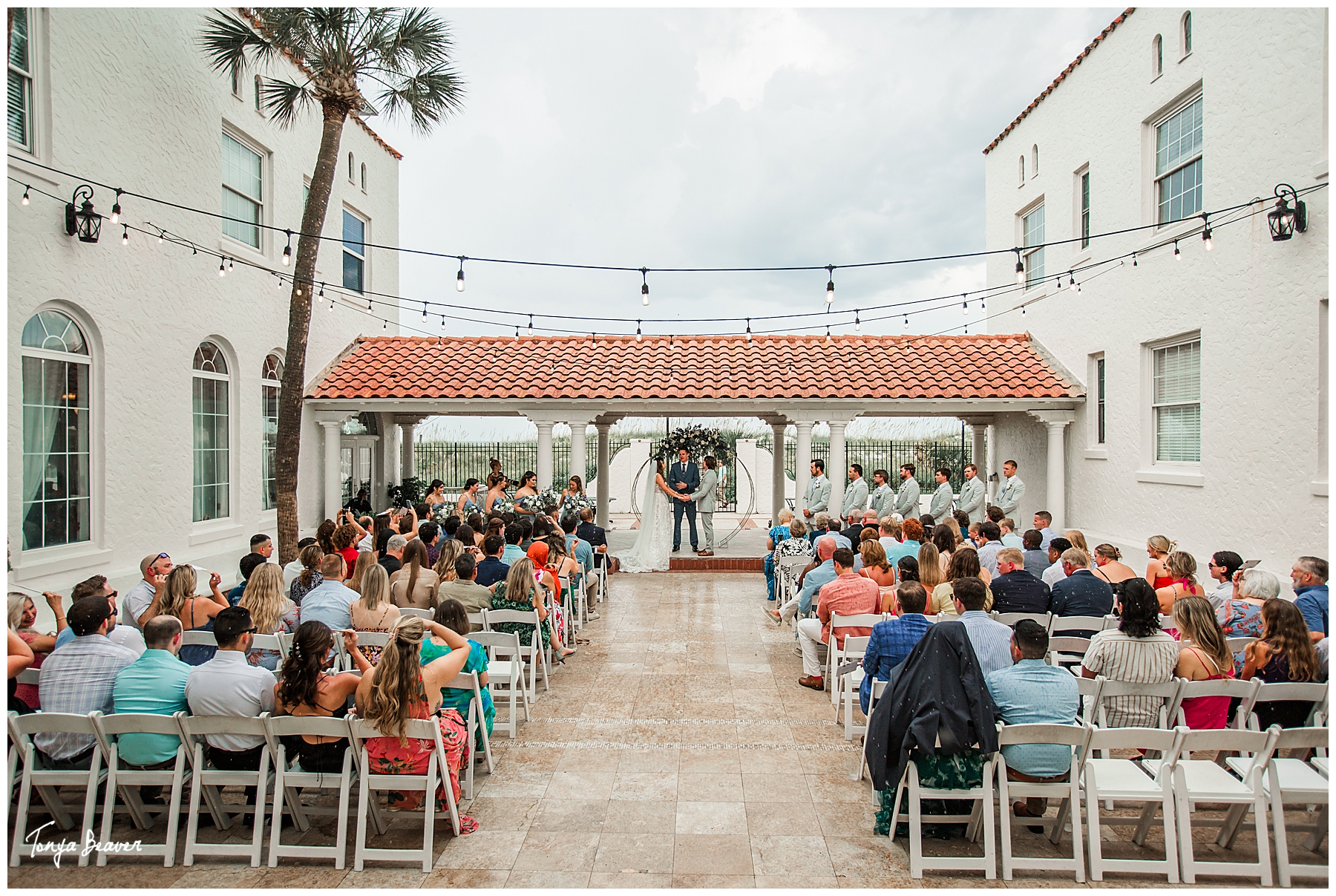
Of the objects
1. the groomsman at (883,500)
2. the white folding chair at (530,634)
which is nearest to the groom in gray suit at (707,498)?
the groomsman at (883,500)

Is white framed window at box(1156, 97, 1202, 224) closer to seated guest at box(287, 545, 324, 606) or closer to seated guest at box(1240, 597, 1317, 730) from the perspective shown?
seated guest at box(1240, 597, 1317, 730)

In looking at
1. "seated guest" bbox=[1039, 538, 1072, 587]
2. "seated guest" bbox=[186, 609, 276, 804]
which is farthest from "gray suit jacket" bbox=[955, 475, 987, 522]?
"seated guest" bbox=[186, 609, 276, 804]

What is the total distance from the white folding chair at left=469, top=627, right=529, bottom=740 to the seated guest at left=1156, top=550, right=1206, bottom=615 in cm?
469

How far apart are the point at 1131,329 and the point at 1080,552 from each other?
19.3 ft

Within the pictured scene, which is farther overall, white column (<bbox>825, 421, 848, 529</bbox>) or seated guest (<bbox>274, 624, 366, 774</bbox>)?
white column (<bbox>825, 421, 848, 529</bbox>)

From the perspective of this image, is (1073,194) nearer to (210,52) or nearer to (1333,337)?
(1333,337)

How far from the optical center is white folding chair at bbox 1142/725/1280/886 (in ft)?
11.8

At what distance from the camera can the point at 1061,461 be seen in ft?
40.0

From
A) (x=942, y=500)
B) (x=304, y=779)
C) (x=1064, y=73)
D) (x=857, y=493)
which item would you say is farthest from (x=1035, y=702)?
(x=1064, y=73)

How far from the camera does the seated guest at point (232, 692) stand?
3.83 metres

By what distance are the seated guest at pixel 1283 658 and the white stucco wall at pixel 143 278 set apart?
31.8 ft

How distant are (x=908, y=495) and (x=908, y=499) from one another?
0.07m

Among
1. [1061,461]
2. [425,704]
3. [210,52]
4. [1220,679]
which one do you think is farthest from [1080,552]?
[210,52]

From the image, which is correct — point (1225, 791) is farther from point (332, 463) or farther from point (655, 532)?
point (332, 463)
